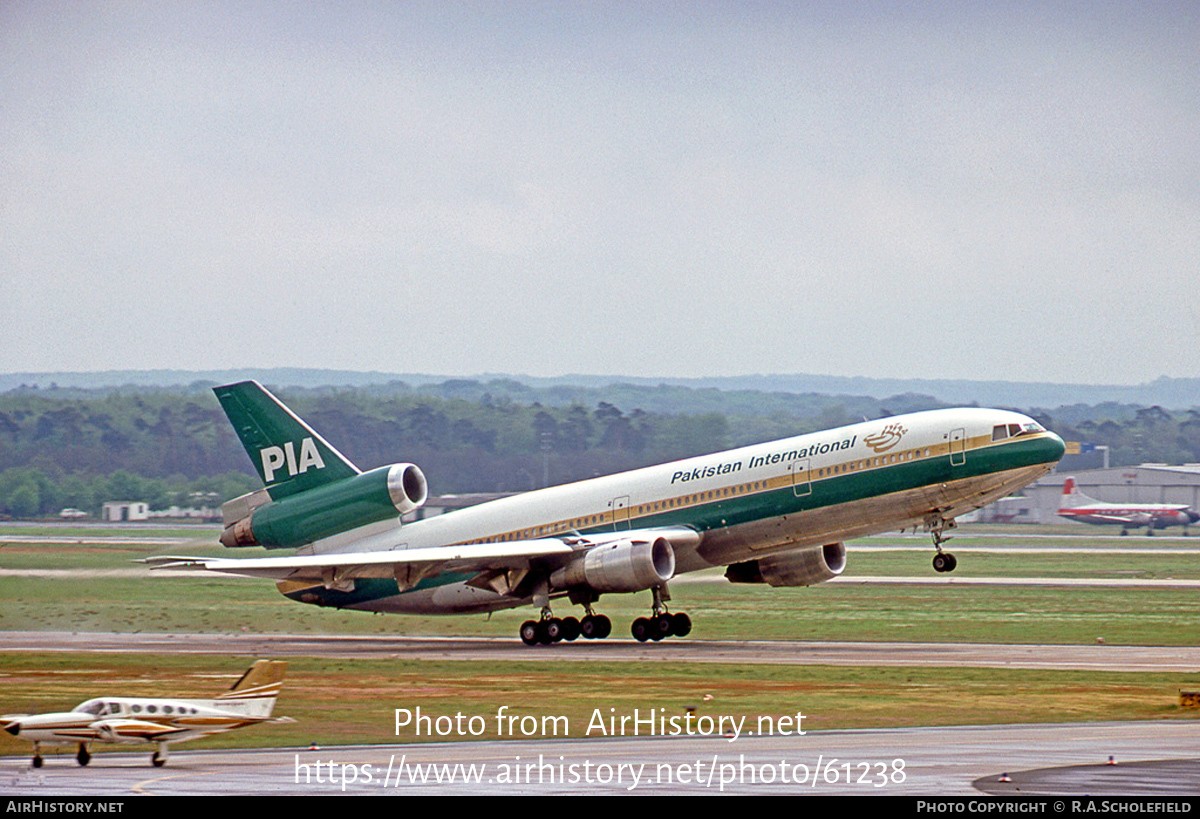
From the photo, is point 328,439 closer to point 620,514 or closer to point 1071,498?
point 1071,498

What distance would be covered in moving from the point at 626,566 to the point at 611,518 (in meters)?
3.39

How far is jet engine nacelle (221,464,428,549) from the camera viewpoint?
49562 millimetres

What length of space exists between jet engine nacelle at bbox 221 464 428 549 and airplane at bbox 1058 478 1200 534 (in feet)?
294

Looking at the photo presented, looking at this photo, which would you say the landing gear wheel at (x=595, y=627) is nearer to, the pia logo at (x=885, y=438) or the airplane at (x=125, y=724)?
the pia logo at (x=885, y=438)

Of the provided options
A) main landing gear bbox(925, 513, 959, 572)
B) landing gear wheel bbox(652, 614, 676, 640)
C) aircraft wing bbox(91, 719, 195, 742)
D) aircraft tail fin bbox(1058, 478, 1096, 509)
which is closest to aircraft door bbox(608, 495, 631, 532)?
landing gear wheel bbox(652, 614, 676, 640)

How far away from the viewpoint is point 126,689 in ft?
116

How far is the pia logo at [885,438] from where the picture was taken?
143 ft

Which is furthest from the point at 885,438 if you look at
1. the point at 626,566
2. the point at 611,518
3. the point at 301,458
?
the point at 301,458

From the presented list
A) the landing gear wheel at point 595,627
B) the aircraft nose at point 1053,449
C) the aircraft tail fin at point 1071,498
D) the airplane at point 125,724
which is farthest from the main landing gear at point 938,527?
the aircraft tail fin at point 1071,498

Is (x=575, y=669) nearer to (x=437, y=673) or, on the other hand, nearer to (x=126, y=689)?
(x=437, y=673)

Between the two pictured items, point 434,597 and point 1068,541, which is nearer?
point 434,597

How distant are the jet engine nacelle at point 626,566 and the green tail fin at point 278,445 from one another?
9.92 metres

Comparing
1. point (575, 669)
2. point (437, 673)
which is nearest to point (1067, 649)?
point (575, 669)

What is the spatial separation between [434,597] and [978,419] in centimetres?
1695
